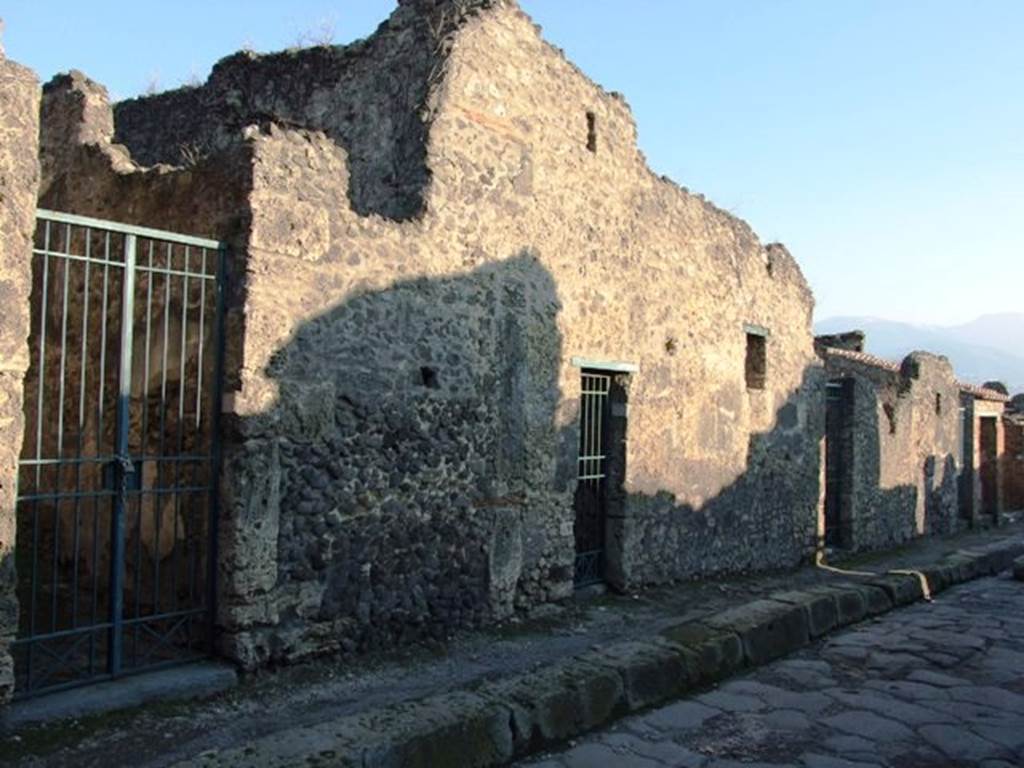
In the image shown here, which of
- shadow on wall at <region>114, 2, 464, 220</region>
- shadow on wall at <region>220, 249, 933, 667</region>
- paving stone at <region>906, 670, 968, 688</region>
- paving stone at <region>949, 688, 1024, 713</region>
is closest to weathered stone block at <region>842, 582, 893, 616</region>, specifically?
paving stone at <region>906, 670, 968, 688</region>

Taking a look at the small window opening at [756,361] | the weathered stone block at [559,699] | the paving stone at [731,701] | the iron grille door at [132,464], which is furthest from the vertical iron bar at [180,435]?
the small window opening at [756,361]

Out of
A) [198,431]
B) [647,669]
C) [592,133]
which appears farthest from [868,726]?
[592,133]

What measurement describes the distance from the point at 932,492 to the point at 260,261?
13154mm

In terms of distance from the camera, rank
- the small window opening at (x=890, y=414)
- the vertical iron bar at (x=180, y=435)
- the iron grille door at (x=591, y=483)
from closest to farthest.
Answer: the vertical iron bar at (x=180, y=435) → the iron grille door at (x=591, y=483) → the small window opening at (x=890, y=414)

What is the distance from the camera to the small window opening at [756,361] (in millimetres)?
10352

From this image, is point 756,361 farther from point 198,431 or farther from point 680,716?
point 198,431

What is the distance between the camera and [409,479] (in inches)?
232

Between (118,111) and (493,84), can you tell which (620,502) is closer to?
(493,84)

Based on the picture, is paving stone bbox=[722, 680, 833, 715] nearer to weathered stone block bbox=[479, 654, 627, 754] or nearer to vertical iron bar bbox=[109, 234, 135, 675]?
weathered stone block bbox=[479, 654, 627, 754]

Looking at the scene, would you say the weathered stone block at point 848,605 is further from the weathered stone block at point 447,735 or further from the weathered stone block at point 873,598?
the weathered stone block at point 447,735

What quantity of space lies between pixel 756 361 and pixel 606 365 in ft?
10.7

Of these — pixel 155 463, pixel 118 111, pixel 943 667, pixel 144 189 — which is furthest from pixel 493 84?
pixel 943 667

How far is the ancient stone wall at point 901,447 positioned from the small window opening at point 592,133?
629 centimetres

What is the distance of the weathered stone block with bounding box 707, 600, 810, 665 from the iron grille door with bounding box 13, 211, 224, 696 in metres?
3.35
